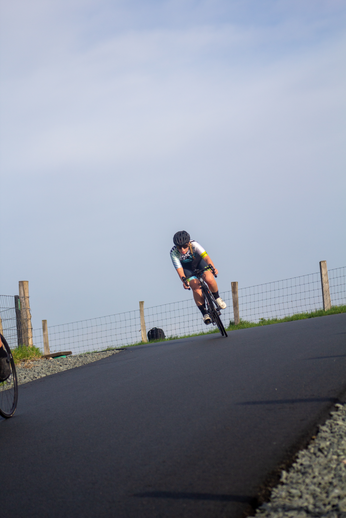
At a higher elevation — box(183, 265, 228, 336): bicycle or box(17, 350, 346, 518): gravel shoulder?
box(183, 265, 228, 336): bicycle

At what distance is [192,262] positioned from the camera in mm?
11266

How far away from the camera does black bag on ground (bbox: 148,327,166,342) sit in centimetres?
1867

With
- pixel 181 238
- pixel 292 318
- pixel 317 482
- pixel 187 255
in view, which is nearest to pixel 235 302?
pixel 292 318

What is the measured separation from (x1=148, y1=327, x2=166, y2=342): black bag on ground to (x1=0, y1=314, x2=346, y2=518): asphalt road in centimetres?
1112

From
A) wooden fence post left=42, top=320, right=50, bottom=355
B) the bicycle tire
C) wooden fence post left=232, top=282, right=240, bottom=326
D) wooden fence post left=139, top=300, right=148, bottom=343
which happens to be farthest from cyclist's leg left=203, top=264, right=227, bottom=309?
wooden fence post left=42, top=320, right=50, bottom=355

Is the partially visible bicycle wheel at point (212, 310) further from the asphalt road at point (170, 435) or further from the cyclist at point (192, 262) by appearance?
the asphalt road at point (170, 435)

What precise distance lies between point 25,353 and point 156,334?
639cm

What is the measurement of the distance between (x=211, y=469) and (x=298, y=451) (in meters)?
0.59

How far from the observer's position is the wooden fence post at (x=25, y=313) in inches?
560

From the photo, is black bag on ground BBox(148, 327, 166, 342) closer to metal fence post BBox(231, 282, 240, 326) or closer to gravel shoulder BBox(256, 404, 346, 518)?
metal fence post BBox(231, 282, 240, 326)

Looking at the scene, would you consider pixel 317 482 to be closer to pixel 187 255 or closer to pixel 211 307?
pixel 211 307

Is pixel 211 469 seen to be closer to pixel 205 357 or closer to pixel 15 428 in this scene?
pixel 15 428

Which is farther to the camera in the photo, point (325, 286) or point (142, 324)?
point (142, 324)

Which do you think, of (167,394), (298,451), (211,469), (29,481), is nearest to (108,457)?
(29,481)
